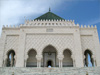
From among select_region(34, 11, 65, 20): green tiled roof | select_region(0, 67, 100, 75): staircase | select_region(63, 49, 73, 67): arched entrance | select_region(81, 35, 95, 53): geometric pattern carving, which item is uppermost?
select_region(34, 11, 65, 20): green tiled roof

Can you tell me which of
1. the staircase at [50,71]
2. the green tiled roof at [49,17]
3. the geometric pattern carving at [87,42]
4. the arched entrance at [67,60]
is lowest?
the staircase at [50,71]

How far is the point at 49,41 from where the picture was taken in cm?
1248

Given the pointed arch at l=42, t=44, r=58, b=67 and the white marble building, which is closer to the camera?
the white marble building

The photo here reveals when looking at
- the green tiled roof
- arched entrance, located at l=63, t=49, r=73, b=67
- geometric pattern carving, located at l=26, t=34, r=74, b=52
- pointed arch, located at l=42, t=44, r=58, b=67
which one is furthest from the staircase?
the green tiled roof

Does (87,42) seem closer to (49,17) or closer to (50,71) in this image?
(49,17)

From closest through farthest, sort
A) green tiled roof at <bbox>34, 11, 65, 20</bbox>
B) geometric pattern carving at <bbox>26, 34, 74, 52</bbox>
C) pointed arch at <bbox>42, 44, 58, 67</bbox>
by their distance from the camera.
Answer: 1. geometric pattern carving at <bbox>26, 34, 74, 52</bbox>
2. pointed arch at <bbox>42, 44, 58, 67</bbox>
3. green tiled roof at <bbox>34, 11, 65, 20</bbox>

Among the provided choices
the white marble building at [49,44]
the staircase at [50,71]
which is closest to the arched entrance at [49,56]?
the white marble building at [49,44]

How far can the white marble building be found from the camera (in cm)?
1207

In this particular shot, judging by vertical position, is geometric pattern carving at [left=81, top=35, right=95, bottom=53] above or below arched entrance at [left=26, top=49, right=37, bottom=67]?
above

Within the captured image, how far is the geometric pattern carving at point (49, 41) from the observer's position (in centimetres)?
1232

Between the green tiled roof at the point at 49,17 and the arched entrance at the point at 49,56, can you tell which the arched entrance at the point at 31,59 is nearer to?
the arched entrance at the point at 49,56

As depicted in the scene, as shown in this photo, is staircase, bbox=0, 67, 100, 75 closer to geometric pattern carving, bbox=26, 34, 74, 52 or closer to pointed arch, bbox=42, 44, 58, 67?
geometric pattern carving, bbox=26, 34, 74, 52

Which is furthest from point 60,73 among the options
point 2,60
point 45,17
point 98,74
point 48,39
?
point 45,17

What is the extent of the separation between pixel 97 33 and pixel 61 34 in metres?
3.57
